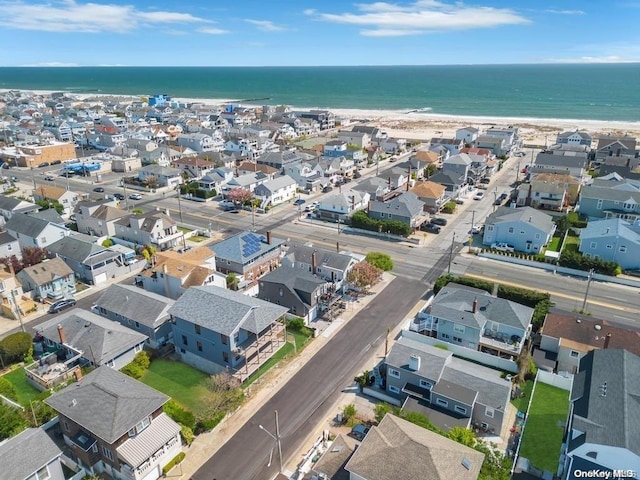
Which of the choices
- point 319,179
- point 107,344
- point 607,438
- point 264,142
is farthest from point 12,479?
point 264,142

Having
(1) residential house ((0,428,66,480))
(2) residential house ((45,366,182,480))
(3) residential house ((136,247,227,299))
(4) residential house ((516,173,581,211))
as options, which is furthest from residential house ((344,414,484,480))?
(4) residential house ((516,173,581,211))

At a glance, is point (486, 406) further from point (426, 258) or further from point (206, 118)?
point (206, 118)

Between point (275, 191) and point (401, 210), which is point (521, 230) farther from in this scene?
point (275, 191)

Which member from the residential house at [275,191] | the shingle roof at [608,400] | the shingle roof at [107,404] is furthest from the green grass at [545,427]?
the residential house at [275,191]

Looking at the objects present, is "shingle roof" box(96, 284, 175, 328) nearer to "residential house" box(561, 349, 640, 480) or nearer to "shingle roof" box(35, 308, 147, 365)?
"shingle roof" box(35, 308, 147, 365)

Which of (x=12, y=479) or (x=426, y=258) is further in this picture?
(x=426, y=258)

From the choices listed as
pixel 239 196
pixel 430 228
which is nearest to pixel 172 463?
pixel 430 228

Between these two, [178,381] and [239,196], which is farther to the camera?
[239,196]
